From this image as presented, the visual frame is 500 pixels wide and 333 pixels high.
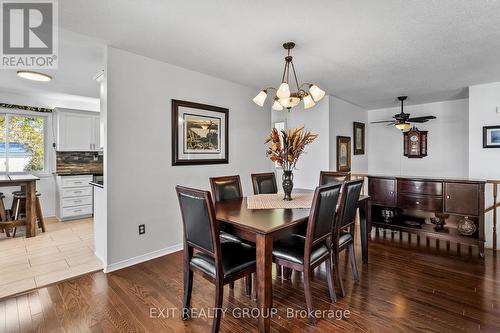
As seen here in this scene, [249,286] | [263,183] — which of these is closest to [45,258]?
[249,286]

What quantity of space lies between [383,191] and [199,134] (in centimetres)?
304

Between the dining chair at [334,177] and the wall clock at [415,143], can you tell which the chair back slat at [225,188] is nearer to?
the dining chair at [334,177]

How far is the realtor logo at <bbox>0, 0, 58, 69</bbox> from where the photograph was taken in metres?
2.05

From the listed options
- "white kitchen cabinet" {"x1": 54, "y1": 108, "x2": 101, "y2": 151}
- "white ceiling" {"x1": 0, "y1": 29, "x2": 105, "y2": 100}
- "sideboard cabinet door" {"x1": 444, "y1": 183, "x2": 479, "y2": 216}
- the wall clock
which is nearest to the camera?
"white ceiling" {"x1": 0, "y1": 29, "x2": 105, "y2": 100}

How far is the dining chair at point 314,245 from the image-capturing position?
6.18 feet

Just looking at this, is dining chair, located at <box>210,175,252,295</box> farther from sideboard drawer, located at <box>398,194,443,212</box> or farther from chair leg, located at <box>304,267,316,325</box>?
sideboard drawer, located at <box>398,194,443,212</box>

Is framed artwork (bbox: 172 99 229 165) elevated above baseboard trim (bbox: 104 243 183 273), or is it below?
above

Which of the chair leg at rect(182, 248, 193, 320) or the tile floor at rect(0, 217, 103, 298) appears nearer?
the chair leg at rect(182, 248, 193, 320)

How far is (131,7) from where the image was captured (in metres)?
2.03

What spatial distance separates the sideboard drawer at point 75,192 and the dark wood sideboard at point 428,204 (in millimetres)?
5315

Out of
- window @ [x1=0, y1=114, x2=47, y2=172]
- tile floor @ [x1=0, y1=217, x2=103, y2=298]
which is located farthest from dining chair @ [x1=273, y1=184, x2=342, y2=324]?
window @ [x1=0, y1=114, x2=47, y2=172]

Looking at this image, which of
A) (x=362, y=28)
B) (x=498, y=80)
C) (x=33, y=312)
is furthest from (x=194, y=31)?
(x=498, y=80)

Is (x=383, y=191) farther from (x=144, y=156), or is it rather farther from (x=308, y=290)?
(x=144, y=156)

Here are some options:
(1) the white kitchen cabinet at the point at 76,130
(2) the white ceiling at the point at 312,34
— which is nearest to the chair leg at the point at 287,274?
(2) the white ceiling at the point at 312,34
